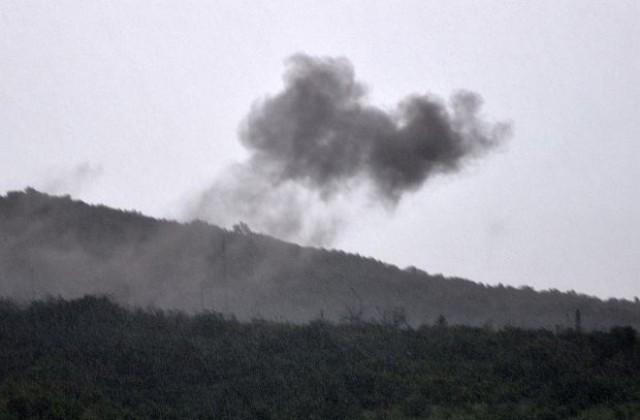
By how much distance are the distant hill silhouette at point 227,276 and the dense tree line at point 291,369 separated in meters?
8.82

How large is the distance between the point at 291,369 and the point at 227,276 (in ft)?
59.4

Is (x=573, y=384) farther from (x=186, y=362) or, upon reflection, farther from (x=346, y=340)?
(x=186, y=362)

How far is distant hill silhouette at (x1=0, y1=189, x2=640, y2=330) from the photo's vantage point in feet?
→ 141

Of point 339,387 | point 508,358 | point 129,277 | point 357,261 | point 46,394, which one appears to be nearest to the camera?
point 46,394

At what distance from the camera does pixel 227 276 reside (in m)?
46.4

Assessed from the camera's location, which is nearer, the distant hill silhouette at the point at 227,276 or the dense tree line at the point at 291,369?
the dense tree line at the point at 291,369

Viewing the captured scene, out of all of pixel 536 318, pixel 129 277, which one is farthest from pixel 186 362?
pixel 536 318

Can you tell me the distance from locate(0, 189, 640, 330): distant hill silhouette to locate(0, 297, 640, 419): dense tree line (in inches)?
347

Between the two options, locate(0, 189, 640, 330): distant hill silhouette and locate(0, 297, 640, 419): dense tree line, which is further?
locate(0, 189, 640, 330): distant hill silhouette

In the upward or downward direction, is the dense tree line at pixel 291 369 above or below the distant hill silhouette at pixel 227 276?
below

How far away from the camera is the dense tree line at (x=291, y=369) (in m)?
25.5

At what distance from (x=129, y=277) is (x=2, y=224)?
18.3 feet

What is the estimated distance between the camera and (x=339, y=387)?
27.2m

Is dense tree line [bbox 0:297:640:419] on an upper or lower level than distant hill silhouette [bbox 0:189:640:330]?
lower
